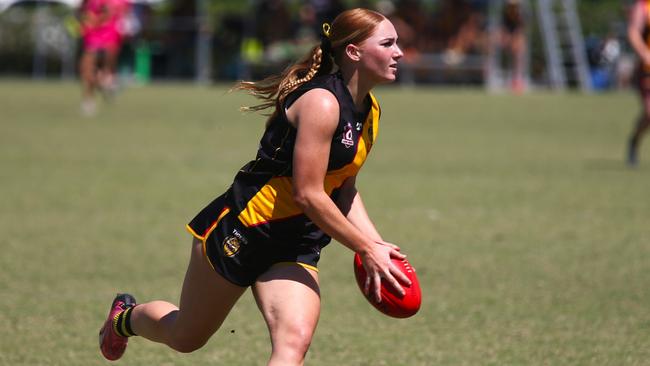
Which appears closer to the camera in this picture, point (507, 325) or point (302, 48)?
point (507, 325)

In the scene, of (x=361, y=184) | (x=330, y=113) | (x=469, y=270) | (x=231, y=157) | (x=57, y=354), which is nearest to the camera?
(x=330, y=113)

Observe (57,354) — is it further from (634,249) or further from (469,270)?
(634,249)

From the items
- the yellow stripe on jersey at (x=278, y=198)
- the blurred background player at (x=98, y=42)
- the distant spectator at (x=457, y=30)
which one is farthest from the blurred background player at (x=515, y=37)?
the yellow stripe on jersey at (x=278, y=198)

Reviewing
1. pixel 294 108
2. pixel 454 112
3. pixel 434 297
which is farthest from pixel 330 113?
pixel 454 112

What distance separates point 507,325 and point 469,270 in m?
1.71

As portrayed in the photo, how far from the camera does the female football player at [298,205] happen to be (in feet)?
14.3

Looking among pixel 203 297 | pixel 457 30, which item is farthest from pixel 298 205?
pixel 457 30

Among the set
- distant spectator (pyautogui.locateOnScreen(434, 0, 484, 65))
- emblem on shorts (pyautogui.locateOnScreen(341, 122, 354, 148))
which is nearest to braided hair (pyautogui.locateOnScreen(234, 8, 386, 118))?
emblem on shorts (pyautogui.locateOnScreen(341, 122, 354, 148))

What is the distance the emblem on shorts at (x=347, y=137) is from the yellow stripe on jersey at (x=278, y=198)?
7 centimetres

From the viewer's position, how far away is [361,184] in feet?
42.8

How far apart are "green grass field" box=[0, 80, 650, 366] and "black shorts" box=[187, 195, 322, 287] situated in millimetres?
1374

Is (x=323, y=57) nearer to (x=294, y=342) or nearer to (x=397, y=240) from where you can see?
(x=294, y=342)

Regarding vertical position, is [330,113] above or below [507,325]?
above

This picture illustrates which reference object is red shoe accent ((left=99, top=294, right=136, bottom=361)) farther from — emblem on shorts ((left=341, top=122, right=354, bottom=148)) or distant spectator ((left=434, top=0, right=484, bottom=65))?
distant spectator ((left=434, top=0, right=484, bottom=65))
